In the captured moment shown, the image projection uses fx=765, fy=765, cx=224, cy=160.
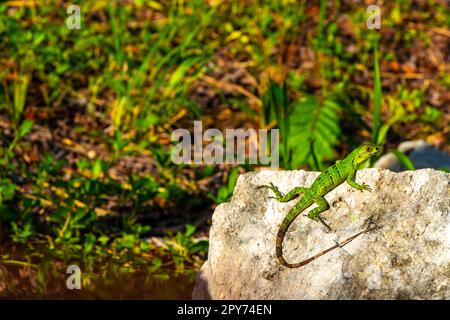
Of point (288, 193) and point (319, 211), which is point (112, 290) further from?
point (319, 211)

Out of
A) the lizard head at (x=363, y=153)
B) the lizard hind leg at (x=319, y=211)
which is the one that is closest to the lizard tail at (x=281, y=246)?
the lizard hind leg at (x=319, y=211)

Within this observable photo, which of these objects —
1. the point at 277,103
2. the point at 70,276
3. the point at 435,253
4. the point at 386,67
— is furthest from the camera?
the point at 386,67

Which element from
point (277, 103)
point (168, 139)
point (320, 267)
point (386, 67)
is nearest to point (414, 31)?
point (386, 67)

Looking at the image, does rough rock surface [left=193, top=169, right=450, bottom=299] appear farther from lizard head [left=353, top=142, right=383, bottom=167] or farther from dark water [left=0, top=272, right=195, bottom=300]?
dark water [left=0, top=272, right=195, bottom=300]

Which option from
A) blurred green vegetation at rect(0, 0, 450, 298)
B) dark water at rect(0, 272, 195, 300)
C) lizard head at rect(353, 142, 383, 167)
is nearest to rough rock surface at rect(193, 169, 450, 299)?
lizard head at rect(353, 142, 383, 167)

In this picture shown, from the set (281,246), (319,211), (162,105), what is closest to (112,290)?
(281,246)

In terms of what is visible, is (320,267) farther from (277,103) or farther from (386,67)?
(386,67)
